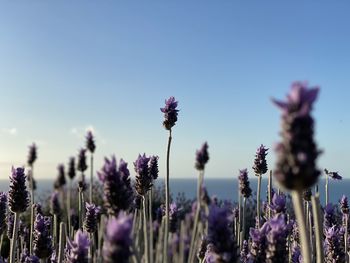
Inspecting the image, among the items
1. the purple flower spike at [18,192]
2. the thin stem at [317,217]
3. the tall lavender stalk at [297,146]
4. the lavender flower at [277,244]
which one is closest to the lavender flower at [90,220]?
the purple flower spike at [18,192]

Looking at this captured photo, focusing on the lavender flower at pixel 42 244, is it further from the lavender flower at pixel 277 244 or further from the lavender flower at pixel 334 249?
the lavender flower at pixel 334 249

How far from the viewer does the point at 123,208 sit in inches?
112

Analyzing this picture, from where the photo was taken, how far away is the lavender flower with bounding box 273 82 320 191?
6.90ft

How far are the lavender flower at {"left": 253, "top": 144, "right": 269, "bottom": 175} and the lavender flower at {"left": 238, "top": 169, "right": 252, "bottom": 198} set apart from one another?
436 millimetres

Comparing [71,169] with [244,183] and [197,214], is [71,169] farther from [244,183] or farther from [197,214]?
[244,183]

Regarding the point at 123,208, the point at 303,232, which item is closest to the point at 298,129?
the point at 303,232

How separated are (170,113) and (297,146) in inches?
144

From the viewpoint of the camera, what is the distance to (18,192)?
490 centimetres

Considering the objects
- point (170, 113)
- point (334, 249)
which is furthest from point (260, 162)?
point (334, 249)

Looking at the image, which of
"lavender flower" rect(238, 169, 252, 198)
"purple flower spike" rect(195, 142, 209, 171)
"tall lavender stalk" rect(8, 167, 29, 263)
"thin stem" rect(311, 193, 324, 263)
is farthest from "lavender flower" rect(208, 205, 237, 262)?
"lavender flower" rect(238, 169, 252, 198)

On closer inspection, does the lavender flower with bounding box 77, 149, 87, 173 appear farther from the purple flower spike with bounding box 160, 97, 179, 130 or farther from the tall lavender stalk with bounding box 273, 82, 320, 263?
the tall lavender stalk with bounding box 273, 82, 320, 263

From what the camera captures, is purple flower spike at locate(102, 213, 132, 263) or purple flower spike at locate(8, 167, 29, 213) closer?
purple flower spike at locate(102, 213, 132, 263)

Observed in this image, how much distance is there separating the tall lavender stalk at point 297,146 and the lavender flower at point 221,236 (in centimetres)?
76

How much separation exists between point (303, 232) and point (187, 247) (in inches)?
46.7
